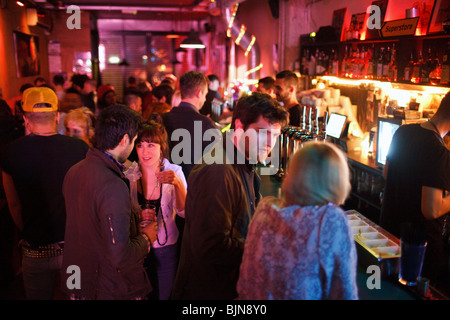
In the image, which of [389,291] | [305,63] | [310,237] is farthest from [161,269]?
[305,63]

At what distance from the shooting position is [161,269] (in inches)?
93.4

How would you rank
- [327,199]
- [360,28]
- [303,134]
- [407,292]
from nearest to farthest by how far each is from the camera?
[327,199] → [407,292] → [303,134] → [360,28]

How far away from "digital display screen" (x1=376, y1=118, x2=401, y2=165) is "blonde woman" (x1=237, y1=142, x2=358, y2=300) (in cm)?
259

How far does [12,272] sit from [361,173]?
11.5 feet

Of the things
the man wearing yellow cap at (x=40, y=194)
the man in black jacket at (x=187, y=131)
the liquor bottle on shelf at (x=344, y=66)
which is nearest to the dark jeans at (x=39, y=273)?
the man wearing yellow cap at (x=40, y=194)

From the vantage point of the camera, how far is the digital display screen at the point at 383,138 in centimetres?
360

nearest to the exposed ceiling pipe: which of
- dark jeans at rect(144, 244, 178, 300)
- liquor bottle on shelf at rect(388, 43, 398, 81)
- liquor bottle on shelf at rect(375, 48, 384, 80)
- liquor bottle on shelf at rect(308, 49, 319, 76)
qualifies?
liquor bottle on shelf at rect(308, 49, 319, 76)

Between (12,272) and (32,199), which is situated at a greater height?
(32,199)

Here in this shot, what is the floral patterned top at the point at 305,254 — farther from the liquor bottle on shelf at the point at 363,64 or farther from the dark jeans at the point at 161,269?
the liquor bottle on shelf at the point at 363,64

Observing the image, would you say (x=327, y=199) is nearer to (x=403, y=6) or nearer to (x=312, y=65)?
(x=403, y=6)

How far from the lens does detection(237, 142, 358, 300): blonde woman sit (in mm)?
1195

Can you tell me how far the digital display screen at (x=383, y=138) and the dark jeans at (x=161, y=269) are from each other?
2225 millimetres

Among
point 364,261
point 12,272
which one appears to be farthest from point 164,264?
point 12,272

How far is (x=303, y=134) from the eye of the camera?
2598mm
